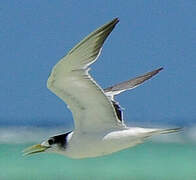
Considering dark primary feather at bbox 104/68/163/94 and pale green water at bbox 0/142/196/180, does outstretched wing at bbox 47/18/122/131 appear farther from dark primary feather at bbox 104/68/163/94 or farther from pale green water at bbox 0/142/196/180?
pale green water at bbox 0/142/196/180

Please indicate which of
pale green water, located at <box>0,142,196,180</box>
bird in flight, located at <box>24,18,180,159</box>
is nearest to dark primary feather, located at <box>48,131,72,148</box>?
bird in flight, located at <box>24,18,180,159</box>

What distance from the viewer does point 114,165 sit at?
292 inches

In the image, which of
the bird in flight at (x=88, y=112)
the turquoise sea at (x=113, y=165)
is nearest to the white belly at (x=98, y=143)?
the bird in flight at (x=88, y=112)

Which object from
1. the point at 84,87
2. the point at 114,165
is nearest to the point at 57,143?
the point at 84,87

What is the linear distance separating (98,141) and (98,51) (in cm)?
38

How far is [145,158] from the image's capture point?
7.61 m

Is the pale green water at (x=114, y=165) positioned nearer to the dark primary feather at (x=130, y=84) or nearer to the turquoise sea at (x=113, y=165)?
the turquoise sea at (x=113, y=165)

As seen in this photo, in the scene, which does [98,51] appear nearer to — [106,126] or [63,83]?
[63,83]

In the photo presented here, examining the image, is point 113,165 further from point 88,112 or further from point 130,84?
point 88,112

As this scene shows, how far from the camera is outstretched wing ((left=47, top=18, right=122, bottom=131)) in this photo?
2883 millimetres

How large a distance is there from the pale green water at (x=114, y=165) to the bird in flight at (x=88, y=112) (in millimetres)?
3405

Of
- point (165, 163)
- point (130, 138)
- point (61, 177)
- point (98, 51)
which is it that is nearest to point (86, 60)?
point (98, 51)

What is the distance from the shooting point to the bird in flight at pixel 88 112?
9.54 ft

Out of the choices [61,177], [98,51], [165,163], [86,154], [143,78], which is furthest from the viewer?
[165,163]
